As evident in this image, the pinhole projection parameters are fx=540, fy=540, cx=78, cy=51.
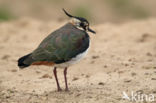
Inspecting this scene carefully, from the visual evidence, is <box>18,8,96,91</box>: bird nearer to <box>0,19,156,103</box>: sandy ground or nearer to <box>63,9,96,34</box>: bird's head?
<box>63,9,96,34</box>: bird's head

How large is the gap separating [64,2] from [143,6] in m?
3.28

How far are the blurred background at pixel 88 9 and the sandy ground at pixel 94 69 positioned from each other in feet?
19.2

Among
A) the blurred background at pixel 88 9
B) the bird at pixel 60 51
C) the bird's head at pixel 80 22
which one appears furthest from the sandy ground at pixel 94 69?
the blurred background at pixel 88 9

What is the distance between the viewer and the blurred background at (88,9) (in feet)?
69.3

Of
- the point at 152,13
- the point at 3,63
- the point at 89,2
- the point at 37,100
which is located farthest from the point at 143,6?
the point at 37,100

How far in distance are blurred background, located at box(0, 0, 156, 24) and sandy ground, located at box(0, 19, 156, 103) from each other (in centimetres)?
585

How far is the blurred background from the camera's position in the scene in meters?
21.1

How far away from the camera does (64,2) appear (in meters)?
22.5

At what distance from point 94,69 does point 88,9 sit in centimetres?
1017

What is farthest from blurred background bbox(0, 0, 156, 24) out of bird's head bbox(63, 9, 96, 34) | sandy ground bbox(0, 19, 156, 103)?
bird's head bbox(63, 9, 96, 34)

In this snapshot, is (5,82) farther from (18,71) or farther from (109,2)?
(109,2)

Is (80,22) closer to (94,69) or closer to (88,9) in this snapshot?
(94,69)

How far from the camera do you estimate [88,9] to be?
821 inches

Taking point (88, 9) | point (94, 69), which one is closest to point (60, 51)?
point (94, 69)
